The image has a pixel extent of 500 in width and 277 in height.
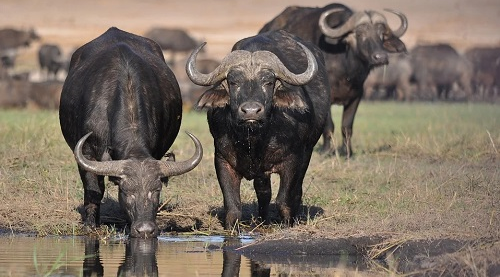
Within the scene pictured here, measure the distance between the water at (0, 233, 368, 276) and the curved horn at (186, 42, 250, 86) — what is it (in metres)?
1.29

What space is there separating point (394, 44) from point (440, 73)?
17576 millimetres

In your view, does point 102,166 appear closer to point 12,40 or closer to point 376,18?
point 376,18

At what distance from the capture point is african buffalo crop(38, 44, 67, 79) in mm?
33812

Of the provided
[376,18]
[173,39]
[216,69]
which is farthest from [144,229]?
[173,39]

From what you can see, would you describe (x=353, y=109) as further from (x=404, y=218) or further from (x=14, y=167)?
(x=404, y=218)

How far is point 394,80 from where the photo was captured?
1261 inches

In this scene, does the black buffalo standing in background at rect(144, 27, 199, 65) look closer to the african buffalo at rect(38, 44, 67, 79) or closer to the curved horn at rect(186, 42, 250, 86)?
the african buffalo at rect(38, 44, 67, 79)

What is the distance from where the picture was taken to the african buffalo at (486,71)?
109ft

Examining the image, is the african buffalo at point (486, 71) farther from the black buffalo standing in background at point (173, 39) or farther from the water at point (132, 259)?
the water at point (132, 259)

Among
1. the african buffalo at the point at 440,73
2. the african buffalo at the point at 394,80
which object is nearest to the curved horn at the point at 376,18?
the african buffalo at the point at 394,80

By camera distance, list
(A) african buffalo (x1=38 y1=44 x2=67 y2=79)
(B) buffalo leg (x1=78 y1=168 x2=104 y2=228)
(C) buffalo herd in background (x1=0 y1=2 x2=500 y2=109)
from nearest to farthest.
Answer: (B) buffalo leg (x1=78 y1=168 x2=104 y2=228), (C) buffalo herd in background (x1=0 y1=2 x2=500 y2=109), (A) african buffalo (x1=38 y1=44 x2=67 y2=79)

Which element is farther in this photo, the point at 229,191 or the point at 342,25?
the point at 342,25

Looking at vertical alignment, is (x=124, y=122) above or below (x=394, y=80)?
above

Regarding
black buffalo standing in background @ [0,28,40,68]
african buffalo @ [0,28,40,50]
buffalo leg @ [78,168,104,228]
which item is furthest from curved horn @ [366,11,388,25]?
african buffalo @ [0,28,40,50]
